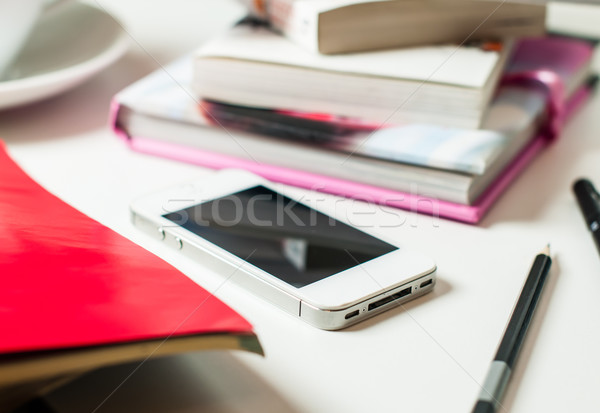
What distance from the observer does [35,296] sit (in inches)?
10.7

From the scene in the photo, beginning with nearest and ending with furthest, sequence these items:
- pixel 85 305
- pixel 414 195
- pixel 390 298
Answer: pixel 85 305 → pixel 390 298 → pixel 414 195

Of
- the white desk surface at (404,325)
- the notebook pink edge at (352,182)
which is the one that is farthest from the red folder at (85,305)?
the notebook pink edge at (352,182)

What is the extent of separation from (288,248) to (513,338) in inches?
5.5

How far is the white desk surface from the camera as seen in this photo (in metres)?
0.31

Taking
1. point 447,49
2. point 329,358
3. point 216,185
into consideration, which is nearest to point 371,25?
point 447,49

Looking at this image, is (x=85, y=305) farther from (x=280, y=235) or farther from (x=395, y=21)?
(x=395, y=21)

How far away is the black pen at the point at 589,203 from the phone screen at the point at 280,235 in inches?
5.7

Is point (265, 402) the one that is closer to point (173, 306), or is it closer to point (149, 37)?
point (173, 306)

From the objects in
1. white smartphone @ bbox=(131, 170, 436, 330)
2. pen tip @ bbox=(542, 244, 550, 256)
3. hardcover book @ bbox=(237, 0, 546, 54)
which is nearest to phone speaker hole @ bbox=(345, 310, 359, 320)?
white smartphone @ bbox=(131, 170, 436, 330)

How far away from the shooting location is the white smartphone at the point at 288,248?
1.18 ft

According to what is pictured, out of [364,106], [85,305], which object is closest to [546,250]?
[364,106]

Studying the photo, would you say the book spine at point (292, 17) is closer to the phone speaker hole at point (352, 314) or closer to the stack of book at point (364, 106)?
the stack of book at point (364, 106)

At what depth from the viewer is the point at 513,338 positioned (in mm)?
333

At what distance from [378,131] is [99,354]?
0.30m
